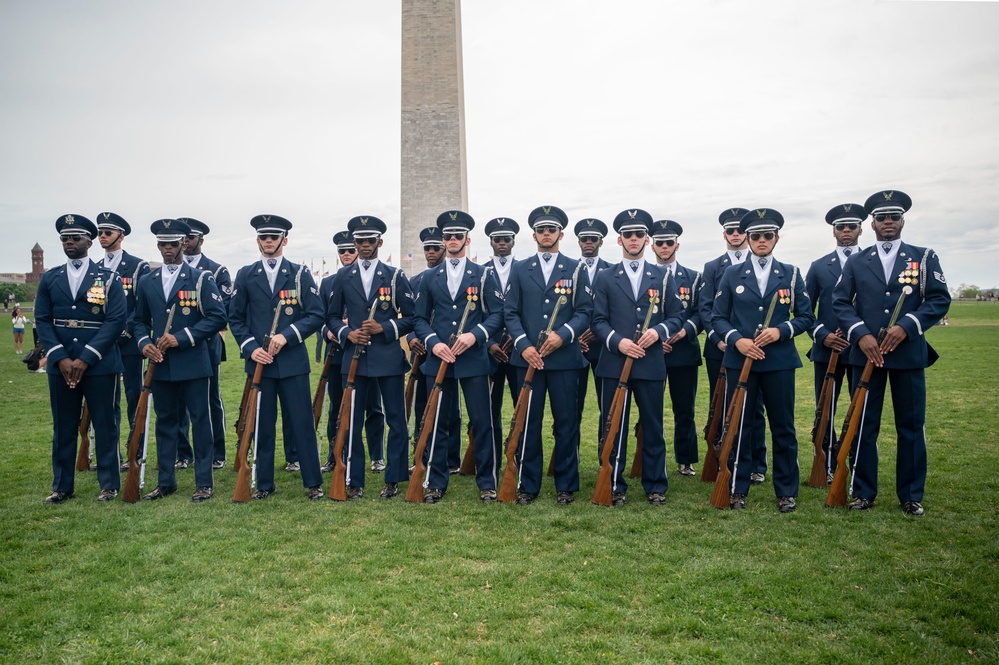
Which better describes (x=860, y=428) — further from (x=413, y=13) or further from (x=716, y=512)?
(x=413, y=13)

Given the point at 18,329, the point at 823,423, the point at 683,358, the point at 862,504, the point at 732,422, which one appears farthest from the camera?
the point at 18,329

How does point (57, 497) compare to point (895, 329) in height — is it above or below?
below

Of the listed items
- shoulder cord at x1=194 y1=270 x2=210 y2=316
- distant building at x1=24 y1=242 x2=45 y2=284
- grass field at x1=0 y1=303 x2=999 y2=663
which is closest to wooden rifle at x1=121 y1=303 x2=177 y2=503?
shoulder cord at x1=194 y1=270 x2=210 y2=316

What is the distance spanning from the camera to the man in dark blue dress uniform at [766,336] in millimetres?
5957

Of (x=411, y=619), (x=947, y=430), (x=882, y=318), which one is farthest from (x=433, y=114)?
(x=411, y=619)

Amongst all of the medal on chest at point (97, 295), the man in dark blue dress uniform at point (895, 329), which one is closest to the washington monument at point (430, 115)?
the medal on chest at point (97, 295)

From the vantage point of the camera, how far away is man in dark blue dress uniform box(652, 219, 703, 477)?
7062 mm

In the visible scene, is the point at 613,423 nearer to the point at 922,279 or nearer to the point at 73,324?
the point at 922,279

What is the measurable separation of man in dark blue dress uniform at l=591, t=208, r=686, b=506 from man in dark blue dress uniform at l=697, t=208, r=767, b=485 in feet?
1.68

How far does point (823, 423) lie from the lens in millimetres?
6598

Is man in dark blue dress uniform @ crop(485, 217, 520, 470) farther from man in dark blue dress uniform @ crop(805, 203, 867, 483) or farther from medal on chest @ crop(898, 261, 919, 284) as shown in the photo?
medal on chest @ crop(898, 261, 919, 284)

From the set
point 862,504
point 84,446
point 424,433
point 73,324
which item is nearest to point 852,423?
point 862,504

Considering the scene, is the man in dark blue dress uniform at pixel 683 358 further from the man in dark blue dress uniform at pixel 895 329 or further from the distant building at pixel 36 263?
the distant building at pixel 36 263

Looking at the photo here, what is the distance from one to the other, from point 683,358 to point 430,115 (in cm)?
2098
